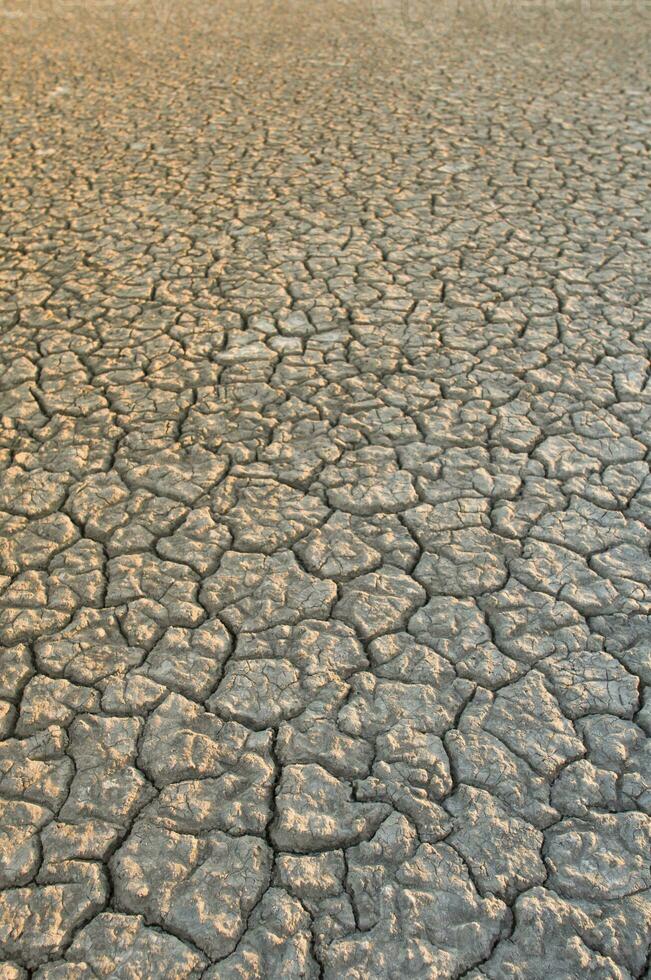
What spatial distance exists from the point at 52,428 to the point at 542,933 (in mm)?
2189

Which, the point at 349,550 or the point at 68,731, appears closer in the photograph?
the point at 68,731

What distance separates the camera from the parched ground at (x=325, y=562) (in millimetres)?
1733

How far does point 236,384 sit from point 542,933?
7.09 feet

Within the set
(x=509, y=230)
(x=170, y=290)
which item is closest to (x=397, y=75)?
(x=509, y=230)

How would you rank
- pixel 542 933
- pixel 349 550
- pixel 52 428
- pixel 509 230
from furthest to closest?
pixel 509 230, pixel 52 428, pixel 349 550, pixel 542 933

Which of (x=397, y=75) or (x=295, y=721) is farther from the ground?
(x=397, y=75)

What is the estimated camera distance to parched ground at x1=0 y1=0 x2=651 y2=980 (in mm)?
1733

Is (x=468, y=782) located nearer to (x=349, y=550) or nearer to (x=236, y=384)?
(x=349, y=550)

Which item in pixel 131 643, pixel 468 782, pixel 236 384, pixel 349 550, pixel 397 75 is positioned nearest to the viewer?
pixel 468 782

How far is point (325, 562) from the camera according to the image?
2.53 m

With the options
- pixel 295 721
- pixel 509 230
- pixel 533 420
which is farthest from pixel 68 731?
pixel 509 230

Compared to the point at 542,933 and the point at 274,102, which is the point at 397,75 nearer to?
the point at 274,102

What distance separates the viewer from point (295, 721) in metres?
2.07

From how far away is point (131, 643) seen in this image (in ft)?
7.46
